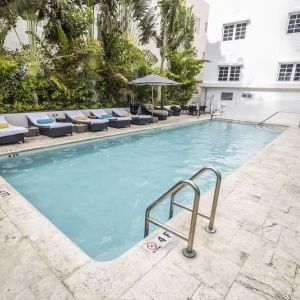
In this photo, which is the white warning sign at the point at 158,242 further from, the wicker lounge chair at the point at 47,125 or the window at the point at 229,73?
the window at the point at 229,73

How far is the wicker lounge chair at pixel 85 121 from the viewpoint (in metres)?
9.83

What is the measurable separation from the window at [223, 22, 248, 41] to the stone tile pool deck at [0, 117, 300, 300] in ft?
67.3

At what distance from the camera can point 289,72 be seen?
17922 mm

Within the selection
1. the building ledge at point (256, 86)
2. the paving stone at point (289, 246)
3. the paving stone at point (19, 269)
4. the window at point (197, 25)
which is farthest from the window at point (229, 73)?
the paving stone at point (19, 269)

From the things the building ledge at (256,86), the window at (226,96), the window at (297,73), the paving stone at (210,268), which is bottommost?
the paving stone at (210,268)

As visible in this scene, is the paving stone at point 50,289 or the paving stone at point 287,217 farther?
the paving stone at point 287,217

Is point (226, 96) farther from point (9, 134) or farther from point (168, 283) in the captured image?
point (168, 283)

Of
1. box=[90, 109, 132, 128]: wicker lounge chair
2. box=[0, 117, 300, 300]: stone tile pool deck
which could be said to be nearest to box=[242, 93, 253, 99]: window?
box=[90, 109, 132, 128]: wicker lounge chair

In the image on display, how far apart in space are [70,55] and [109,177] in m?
6.90

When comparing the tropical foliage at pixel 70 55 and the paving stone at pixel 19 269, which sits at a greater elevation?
the tropical foliage at pixel 70 55

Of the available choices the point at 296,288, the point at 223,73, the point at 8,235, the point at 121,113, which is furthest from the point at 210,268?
the point at 223,73

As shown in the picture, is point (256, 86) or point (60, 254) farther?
point (256, 86)

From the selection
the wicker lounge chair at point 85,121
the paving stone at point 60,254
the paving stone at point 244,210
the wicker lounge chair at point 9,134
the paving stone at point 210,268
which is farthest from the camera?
the wicker lounge chair at point 85,121

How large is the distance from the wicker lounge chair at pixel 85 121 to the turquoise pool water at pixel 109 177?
963 mm
